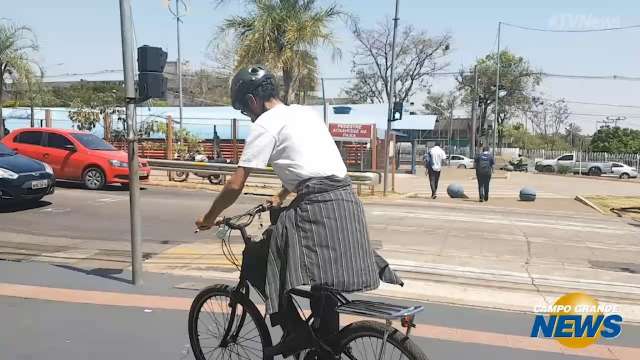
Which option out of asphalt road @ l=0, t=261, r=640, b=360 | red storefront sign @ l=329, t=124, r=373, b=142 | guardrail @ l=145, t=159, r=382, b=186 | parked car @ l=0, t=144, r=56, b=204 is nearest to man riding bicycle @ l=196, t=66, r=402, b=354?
asphalt road @ l=0, t=261, r=640, b=360

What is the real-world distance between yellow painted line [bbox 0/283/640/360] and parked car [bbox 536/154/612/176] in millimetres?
41692

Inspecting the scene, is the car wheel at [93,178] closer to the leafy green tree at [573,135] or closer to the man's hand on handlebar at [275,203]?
the man's hand on handlebar at [275,203]

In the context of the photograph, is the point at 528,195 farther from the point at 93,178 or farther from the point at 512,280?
the point at 93,178

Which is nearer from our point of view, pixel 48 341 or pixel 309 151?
pixel 309 151

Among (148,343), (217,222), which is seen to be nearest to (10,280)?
(148,343)

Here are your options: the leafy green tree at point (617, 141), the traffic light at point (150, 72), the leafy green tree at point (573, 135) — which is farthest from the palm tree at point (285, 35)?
the leafy green tree at point (573, 135)

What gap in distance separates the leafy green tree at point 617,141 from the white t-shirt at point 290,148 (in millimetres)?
57756

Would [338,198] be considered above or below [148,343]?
above

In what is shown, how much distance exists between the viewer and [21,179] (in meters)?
10.9

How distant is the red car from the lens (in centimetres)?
1498

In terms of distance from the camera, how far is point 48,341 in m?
4.42

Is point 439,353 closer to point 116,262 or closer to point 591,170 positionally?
point 116,262

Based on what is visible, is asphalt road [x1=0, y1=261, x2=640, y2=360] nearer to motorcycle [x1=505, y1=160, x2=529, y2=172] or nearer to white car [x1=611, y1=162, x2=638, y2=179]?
white car [x1=611, y1=162, x2=638, y2=179]

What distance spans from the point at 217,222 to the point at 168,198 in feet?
36.1
